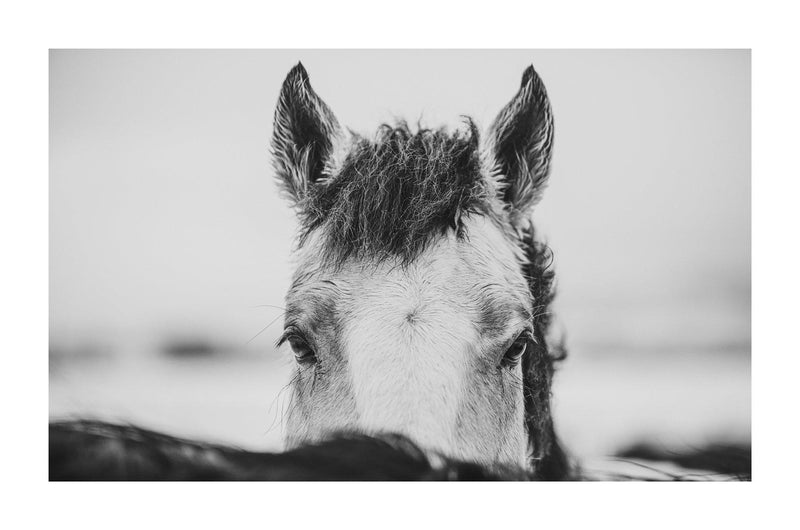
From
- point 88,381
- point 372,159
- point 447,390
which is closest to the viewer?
point 447,390

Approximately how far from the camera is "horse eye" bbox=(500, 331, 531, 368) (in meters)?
2.17

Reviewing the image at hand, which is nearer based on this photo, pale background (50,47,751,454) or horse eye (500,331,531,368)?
horse eye (500,331,531,368)

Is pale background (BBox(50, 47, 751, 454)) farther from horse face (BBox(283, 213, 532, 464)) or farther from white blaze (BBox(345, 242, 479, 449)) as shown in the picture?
white blaze (BBox(345, 242, 479, 449))

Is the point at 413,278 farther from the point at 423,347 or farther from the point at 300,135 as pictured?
the point at 300,135

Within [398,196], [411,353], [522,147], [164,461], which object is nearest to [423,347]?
[411,353]

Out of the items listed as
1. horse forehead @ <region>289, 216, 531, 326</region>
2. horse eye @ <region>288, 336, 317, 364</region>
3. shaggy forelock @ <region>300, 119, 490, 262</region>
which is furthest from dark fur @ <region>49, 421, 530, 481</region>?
shaggy forelock @ <region>300, 119, 490, 262</region>

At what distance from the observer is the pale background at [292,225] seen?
246 cm

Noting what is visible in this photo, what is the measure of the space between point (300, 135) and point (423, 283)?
70 centimetres

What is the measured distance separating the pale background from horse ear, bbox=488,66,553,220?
7 cm
